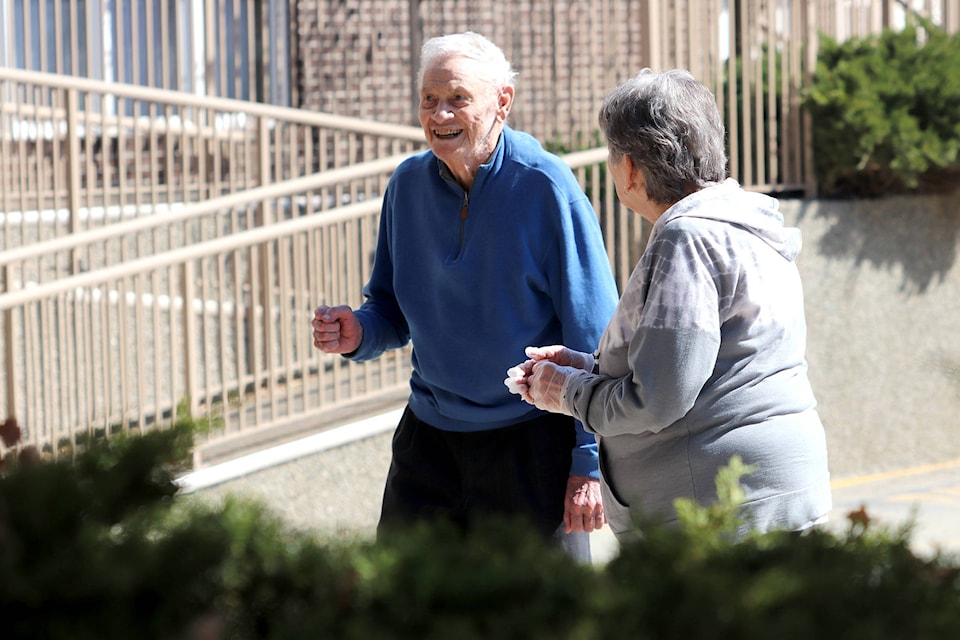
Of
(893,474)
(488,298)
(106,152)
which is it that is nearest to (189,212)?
(106,152)

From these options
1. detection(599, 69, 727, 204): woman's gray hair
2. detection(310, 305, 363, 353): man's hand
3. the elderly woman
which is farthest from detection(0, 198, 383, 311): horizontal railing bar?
detection(599, 69, 727, 204): woman's gray hair

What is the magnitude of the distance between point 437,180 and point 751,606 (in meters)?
2.12

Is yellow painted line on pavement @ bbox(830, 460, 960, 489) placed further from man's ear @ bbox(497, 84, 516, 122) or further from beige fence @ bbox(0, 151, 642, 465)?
man's ear @ bbox(497, 84, 516, 122)

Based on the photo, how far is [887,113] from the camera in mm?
7105

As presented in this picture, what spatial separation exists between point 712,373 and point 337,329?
115cm

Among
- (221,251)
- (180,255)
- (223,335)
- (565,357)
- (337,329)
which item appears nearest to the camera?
(565,357)

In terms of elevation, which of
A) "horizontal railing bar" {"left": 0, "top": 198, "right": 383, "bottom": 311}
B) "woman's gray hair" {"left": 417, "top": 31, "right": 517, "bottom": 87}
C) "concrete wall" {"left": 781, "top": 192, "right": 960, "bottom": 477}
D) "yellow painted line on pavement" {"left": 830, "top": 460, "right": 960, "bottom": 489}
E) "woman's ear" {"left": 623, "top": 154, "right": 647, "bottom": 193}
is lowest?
"yellow painted line on pavement" {"left": 830, "top": 460, "right": 960, "bottom": 489}

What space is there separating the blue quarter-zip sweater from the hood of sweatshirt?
49 cm

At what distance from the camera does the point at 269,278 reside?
5918 mm

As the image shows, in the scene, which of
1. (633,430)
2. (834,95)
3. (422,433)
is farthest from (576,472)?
(834,95)

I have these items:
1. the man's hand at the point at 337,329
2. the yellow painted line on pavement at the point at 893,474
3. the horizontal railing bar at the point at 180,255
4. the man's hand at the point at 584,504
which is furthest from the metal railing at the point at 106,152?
the man's hand at the point at 584,504

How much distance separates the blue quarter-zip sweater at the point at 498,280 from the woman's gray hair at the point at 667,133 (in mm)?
433

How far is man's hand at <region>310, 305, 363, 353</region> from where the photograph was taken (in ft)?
11.0

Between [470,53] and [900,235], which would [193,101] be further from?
[470,53]
